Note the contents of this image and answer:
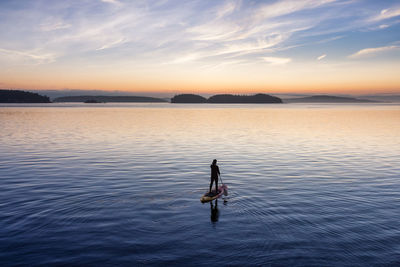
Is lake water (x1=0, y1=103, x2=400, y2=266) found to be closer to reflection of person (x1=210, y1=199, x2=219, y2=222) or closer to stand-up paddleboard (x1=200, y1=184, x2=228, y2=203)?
reflection of person (x1=210, y1=199, x2=219, y2=222)

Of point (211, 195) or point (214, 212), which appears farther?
point (211, 195)

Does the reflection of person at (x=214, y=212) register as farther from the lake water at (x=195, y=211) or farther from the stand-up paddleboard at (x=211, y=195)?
the stand-up paddleboard at (x=211, y=195)

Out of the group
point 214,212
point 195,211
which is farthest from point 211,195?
point 195,211

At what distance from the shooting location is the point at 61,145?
149ft

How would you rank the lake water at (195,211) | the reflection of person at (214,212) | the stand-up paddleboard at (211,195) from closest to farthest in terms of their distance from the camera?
the lake water at (195,211) < the reflection of person at (214,212) < the stand-up paddleboard at (211,195)

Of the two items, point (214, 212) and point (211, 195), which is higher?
point (211, 195)

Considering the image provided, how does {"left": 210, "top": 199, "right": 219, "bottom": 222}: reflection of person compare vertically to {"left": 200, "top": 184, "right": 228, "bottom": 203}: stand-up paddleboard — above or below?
below

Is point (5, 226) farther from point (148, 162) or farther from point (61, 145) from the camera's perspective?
point (61, 145)

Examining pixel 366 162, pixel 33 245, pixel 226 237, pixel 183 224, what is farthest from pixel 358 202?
pixel 33 245

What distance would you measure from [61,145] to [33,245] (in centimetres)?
3423

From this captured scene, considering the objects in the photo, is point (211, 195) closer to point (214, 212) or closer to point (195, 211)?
point (214, 212)

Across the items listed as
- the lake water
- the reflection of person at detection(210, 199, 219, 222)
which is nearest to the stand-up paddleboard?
the reflection of person at detection(210, 199, 219, 222)

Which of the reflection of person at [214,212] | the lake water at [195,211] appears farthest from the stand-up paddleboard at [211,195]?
the lake water at [195,211]

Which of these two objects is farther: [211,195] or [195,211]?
[211,195]
